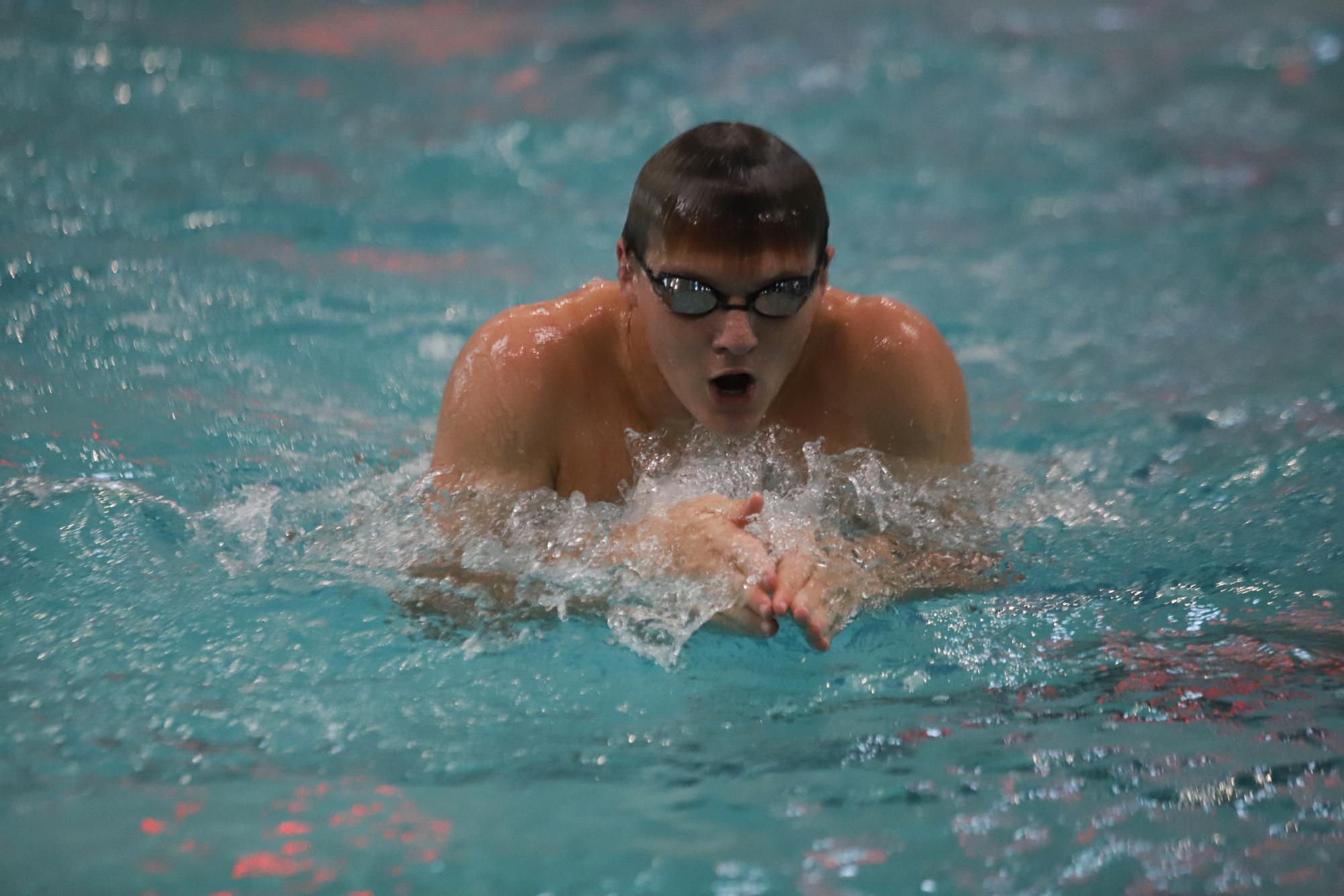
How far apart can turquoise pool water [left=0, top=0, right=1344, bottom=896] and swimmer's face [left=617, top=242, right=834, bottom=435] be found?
32 cm

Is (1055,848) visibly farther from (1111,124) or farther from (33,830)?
(1111,124)

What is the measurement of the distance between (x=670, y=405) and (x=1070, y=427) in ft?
6.22

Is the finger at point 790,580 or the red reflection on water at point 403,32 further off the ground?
the red reflection on water at point 403,32

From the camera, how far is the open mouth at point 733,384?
265 cm

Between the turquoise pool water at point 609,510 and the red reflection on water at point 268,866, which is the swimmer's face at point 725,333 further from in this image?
the red reflection on water at point 268,866

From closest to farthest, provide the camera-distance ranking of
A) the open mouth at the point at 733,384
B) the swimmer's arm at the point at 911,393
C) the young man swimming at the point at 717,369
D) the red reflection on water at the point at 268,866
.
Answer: the red reflection on water at the point at 268,866 < the young man swimming at the point at 717,369 < the open mouth at the point at 733,384 < the swimmer's arm at the point at 911,393

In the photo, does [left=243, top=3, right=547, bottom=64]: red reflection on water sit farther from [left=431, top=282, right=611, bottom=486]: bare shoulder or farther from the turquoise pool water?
[left=431, top=282, right=611, bottom=486]: bare shoulder

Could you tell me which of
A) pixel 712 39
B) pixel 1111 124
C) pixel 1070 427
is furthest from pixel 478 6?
pixel 1070 427

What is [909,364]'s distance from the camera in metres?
2.93

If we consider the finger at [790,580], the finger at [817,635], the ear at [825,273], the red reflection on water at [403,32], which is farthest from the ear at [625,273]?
the red reflection on water at [403,32]

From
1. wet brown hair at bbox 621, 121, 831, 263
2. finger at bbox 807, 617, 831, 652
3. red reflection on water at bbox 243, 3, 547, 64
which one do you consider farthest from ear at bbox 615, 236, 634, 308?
red reflection on water at bbox 243, 3, 547, 64

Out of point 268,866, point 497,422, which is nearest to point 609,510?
point 497,422

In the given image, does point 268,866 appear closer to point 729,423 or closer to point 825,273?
point 729,423

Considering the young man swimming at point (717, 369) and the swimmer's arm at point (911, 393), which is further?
the swimmer's arm at point (911, 393)
